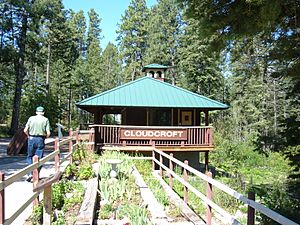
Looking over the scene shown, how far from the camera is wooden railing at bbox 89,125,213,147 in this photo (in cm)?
1658

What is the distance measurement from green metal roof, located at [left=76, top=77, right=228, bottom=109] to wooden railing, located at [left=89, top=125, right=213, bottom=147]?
4.20ft

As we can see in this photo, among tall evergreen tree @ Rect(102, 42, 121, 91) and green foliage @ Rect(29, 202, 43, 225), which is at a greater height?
tall evergreen tree @ Rect(102, 42, 121, 91)

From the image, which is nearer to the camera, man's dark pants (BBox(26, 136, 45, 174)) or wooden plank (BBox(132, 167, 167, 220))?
wooden plank (BBox(132, 167, 167, 220))

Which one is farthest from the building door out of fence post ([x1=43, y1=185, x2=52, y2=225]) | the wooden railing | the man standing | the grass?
fence post ([x1=43, y1=185, x2=52, y2=225])

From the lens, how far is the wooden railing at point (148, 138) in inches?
653

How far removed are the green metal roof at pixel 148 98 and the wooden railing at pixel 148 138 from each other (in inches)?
50.4

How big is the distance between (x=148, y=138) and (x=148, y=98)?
2554mm

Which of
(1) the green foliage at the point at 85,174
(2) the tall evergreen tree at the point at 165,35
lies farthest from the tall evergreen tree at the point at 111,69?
(1) the green foliage at the point at 85,174

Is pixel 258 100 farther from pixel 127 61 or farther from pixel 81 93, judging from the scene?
pixel 81 93

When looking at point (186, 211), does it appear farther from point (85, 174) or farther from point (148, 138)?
point (148, 138)

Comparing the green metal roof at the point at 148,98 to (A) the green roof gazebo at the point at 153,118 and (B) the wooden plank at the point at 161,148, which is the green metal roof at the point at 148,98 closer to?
(A) the green roof gazebo at the point at 153,118

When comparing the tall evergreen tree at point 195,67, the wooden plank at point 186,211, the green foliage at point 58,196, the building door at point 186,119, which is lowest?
the wooden plank at point 186,211

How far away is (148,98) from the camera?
18.3 m

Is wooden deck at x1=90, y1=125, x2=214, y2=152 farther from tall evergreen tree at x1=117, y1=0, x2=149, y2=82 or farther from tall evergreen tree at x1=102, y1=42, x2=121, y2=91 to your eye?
tall evergreen tree at x1=102, y1=42, x2=121, y2=91
